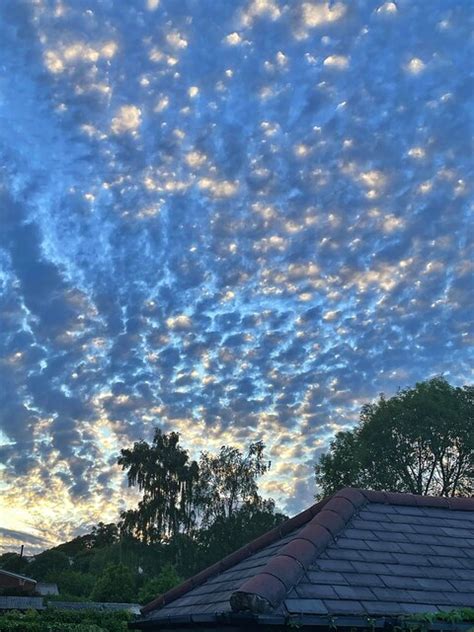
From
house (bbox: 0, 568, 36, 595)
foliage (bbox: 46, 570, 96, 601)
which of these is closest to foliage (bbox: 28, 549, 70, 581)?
house (bbox: 0, 568, 36, 595)

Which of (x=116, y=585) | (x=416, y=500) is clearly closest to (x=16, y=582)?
(x=116, y=585)

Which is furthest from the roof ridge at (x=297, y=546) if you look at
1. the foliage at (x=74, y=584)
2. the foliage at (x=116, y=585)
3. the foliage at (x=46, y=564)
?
the foliage at (x=46, y=564)

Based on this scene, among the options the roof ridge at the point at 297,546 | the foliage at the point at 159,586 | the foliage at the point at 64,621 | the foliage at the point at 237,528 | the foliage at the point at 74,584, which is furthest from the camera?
the foliage at the point at 74,584

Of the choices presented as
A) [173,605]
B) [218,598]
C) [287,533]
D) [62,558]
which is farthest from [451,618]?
[62,558]

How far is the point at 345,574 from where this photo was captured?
794cm

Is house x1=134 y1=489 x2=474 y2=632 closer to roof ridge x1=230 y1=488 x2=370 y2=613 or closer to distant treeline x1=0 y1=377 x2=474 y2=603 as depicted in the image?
roof ridge x1=230 y1=488 x2=370 y2=613

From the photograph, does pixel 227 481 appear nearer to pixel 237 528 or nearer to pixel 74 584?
pixel 237 528

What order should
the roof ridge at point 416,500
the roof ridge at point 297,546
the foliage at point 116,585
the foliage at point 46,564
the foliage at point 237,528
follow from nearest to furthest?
the roof ridge at point 297,546 → the roof ridge at point 416,500 → the foliage at point 116,585 → the foliage at point 237,528 → the foliage at point 46,564

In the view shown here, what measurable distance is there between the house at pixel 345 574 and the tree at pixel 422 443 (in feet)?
106

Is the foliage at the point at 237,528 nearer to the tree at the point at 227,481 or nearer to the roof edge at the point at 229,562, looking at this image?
the tree at the point at 227,481

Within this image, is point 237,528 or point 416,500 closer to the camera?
point 416,500

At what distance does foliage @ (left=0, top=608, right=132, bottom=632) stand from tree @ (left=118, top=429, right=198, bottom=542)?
1602cm

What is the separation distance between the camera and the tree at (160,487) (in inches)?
1977

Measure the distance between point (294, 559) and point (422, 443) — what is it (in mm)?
37391
